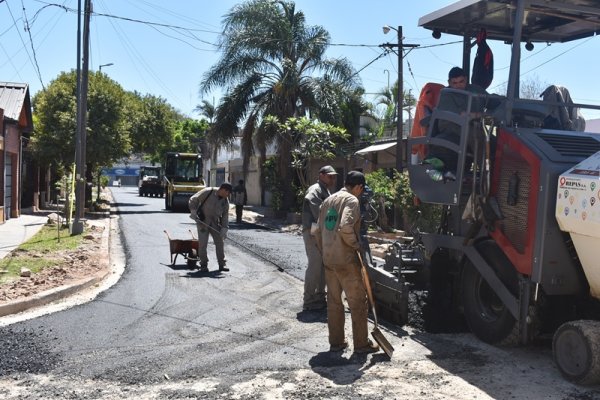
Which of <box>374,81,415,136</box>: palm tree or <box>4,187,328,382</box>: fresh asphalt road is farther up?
<box>374,81,415,136</box>: palm tree

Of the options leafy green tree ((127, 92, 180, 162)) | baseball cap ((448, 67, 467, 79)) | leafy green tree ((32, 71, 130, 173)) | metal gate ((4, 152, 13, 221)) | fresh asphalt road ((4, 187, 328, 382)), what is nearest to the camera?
fresh asphalt road ((4, 187, 328, 382))

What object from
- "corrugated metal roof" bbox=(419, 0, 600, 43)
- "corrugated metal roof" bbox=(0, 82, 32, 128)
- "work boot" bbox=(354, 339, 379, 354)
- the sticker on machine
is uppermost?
"corrugated metal roof" bbox=(0, 82, 32, 128)

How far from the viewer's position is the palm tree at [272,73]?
25719 millimetres

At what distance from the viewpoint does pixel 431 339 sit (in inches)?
260

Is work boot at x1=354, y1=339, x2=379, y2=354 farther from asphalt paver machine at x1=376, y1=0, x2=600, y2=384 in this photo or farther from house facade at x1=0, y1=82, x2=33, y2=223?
house facade at x1=0, y1=82, x2=33, y2=223

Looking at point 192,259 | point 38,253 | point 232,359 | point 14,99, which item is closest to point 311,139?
point 14,99

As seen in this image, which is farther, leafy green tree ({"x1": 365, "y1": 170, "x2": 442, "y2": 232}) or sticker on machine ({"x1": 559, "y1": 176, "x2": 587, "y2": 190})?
leafy green tree ({"x1": 365, "y1": 170, "x2": 442, "y2": 232})

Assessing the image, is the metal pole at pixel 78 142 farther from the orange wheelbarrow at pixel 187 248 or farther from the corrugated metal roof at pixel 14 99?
the orange wheelbarrow at pixel 187 248

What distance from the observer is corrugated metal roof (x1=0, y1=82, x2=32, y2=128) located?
24020mm

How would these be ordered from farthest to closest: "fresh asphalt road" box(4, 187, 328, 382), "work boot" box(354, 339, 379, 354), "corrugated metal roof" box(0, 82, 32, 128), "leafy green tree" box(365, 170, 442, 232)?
1. "corrugated metal roof" box(0, 82, 32, 128)
2. "leafy green tree" box(365, 170, 442, 232)
3. "work boot" box(354, 339, 379, 354)
4. "fresh asphalt road" box(4, 187, 328, 382)

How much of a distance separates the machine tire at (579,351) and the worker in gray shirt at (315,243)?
3.24 meters

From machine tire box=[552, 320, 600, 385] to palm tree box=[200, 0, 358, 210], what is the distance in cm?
2037

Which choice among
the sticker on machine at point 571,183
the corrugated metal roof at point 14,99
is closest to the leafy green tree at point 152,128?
the corrugated metal roof at point 14,99

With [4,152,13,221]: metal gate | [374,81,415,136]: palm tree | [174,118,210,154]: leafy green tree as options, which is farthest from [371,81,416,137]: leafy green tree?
[174,118,210,154]: leafy green tree
